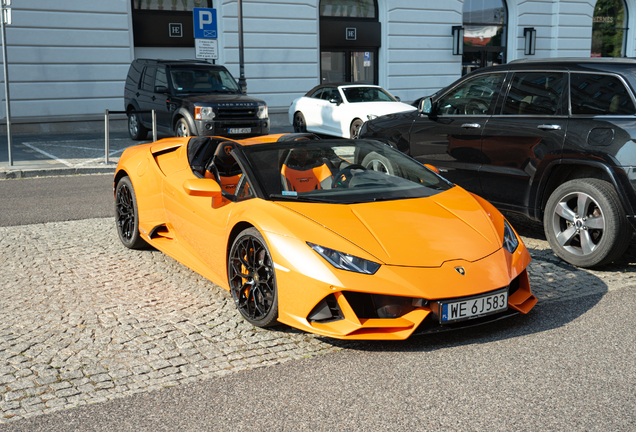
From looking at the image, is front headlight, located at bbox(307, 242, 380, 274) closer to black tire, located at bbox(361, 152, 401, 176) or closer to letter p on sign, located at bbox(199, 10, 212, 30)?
A: black tire, located at bbox(361, 152, 401, 176)

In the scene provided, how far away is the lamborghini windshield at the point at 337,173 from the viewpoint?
456cm

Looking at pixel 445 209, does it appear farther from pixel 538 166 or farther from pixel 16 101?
pixel 16 101

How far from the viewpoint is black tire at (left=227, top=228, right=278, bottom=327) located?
4.05m

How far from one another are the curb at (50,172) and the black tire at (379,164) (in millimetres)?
8772

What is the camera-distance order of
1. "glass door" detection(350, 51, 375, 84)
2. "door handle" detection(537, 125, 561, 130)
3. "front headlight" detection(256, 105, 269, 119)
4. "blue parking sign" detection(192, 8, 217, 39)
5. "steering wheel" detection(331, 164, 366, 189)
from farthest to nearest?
"glass door" detection(350, 51, 375, 84) < "blue parking sign" detection(192, 8, 217, 39) < "front headlight" detection(256, 105, 269, 119) < "door handle" detection(537, 125, 561, 130) < "steering wheel" detection(331, 164, 366, 189)

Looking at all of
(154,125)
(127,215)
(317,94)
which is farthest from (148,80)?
(127,215)

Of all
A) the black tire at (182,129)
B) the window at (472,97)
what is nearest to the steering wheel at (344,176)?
the window at (472,97)

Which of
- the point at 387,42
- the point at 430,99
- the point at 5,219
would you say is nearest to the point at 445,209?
the point at 430,99

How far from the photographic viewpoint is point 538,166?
19.4 feet

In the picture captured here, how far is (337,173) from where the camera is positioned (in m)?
4.94

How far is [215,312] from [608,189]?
10.9ft

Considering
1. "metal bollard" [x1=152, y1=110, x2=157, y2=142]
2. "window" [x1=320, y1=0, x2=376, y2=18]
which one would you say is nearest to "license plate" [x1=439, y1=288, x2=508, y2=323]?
"metal bollard" [x1=152, y1=110, x2=157, y2=142]

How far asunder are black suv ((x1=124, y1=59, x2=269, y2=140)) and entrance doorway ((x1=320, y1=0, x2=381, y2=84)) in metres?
9.65

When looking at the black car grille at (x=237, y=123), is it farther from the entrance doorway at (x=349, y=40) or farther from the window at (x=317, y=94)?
the entrance doorway at (x=349, y=40)
